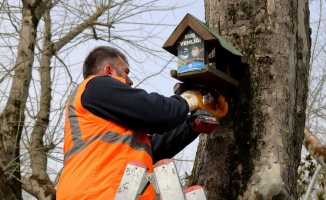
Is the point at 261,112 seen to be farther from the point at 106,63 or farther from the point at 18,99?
the point at 18,99

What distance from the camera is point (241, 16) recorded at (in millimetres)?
2906

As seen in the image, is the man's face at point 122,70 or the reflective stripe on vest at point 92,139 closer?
the reflective stripe on vest at point 92,139

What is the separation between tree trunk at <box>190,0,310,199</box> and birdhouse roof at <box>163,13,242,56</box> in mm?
164

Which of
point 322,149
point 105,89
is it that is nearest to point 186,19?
point 105,89

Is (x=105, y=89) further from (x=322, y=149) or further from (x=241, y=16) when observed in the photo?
(x=322, y=149)

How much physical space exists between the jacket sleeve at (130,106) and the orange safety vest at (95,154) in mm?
43

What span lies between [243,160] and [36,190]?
5152 mm

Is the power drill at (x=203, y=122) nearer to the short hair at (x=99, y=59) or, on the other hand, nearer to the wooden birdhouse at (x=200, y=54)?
the wooden birdhouse at (x=200, y=54)

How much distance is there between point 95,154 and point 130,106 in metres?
0.26

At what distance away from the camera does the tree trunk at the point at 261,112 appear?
8.80 ft

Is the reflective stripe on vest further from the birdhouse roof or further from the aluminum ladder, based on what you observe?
the birdhouse roof

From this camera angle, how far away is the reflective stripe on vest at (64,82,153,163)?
2.33m

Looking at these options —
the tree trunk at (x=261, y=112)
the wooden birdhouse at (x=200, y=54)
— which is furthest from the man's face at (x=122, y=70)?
the tree trunk at (x=261, y=112)

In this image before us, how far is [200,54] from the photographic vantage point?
263 centimetres
